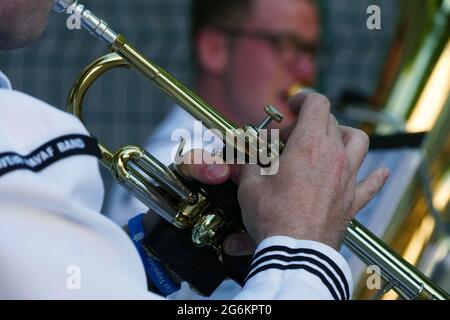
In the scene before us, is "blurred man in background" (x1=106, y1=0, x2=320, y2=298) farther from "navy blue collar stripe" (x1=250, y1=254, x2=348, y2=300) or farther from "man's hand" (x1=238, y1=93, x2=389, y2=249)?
"navy blue collar stripe" (x1=250, y1=254, x2=348, y2=300)

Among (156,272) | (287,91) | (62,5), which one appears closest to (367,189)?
(156,272)

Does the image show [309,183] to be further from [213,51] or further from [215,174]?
[213,51]

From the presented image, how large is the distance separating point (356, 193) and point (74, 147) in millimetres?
444

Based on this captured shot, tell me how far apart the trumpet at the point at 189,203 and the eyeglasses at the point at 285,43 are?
1.62 metres

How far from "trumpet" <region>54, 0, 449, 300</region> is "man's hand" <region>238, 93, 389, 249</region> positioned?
0.11 m

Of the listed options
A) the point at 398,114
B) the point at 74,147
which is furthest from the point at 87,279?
the point at 398,114

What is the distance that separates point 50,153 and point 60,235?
101 mm

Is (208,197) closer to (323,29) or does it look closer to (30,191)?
(30,191)

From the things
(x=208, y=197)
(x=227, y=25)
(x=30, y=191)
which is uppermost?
(x=30, y=191)

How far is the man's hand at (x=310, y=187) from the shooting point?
58.2 inches

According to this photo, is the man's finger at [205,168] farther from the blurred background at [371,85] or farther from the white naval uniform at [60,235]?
the blurred background at [371,85]

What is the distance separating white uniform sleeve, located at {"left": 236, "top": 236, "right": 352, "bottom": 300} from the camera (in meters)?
1.39

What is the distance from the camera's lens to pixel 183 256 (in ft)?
5.65

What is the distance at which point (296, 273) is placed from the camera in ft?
4.66
